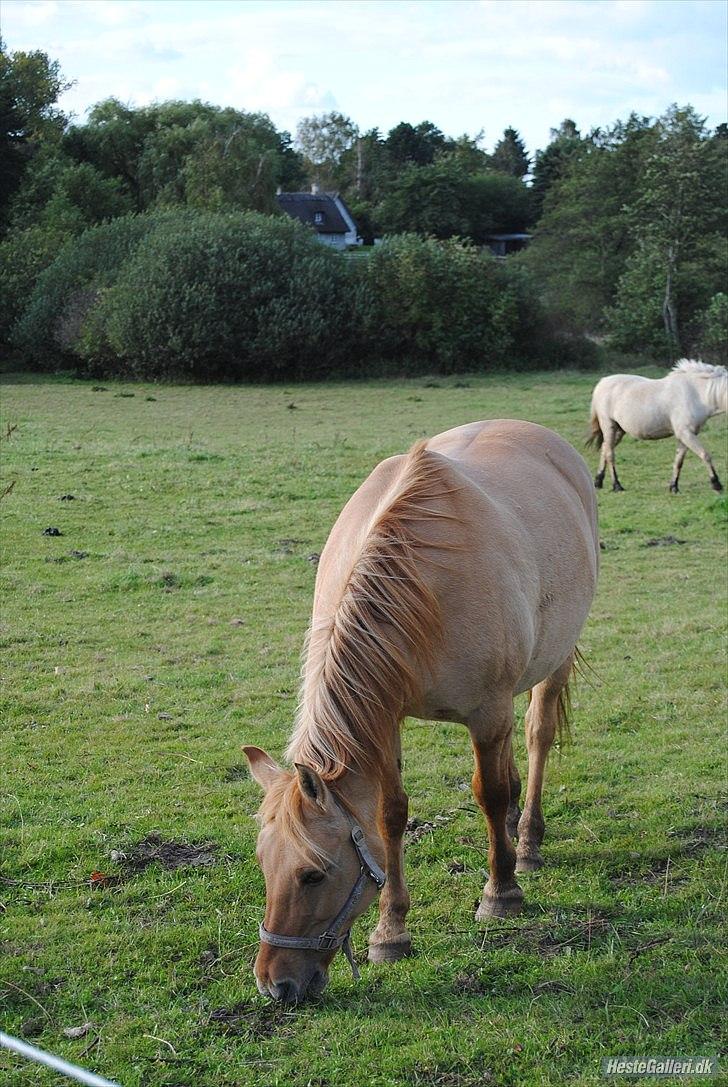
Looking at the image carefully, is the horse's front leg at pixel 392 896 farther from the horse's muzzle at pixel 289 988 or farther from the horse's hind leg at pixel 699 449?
the horse's hind leg at pixel 699 449

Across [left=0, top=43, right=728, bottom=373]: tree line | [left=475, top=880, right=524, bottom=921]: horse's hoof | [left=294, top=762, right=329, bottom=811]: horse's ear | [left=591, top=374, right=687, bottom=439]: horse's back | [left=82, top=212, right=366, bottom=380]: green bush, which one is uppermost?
[left=0, top=43, right=728, bottom=373]: tree line

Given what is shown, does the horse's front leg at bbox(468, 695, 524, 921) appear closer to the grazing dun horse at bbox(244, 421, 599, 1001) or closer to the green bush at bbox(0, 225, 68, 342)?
the grazing dun horse at bbox(244, 421, 599, 1001)

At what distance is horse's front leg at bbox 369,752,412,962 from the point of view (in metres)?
3.63

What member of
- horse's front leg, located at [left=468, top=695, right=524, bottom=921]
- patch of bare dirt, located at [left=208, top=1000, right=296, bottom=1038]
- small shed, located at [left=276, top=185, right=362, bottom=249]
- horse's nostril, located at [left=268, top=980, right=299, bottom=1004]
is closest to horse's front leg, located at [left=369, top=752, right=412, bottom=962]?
horse's front leg, located at [left=468, top=695, right=524, bottom=921]

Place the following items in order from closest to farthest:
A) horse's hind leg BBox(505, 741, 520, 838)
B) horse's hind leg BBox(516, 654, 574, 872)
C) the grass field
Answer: the grass field → horse's hind leg BBox(516, 654, 574, 872) → horse's hind leg BBox(505, 741, 520, 838)

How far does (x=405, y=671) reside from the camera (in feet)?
10.4

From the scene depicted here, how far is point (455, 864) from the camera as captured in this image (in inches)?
172

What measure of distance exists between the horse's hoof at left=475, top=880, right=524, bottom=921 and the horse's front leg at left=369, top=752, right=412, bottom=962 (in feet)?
1.23

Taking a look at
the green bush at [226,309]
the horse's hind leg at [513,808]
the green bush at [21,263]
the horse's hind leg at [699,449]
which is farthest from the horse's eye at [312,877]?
the green bush at [21,263]

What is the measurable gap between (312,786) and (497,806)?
125 centimetres

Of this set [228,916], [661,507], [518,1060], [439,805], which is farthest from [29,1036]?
[661,507]

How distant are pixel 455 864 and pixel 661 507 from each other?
29.1 feet

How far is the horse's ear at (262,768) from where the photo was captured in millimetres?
Answer: 3078

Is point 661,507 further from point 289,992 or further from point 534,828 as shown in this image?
point 289,992
